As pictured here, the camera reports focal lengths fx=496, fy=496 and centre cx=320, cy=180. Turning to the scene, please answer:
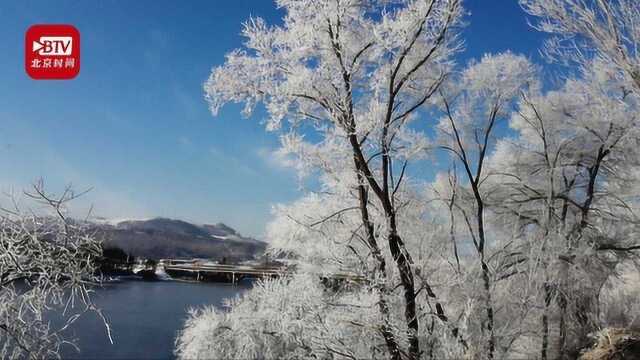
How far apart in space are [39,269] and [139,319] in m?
33.0

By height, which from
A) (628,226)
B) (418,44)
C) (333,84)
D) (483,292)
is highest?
(418,44)

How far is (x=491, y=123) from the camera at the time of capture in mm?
11375

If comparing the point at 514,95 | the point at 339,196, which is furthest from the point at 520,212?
the point at 339,196

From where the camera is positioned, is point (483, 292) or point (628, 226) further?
point (628, 226)

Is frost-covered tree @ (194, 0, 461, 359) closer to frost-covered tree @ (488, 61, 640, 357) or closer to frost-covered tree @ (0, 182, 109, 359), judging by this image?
frost-covered tree @ (0, 182, 109, 359)

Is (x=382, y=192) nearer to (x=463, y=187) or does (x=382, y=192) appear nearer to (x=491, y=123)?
(x=491, y=123)

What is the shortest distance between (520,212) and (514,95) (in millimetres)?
3151

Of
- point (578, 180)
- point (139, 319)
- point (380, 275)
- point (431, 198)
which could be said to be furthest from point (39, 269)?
point (139, 319)

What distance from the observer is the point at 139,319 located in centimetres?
3406

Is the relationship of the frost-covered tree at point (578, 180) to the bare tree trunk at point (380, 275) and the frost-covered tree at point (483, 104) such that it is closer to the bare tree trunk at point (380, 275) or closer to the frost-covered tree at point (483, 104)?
the frost-covered tree at point (483, 104)

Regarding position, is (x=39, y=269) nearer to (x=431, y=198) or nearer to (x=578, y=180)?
(x=431, y=198)

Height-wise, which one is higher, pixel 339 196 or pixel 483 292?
pixel 339 196

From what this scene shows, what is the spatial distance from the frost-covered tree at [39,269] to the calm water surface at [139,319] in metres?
10.1

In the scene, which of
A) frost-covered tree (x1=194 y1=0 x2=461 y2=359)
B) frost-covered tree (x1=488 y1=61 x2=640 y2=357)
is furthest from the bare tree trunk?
frost-covered tree (x1=488 y1=61 x2=640 y2=357)
